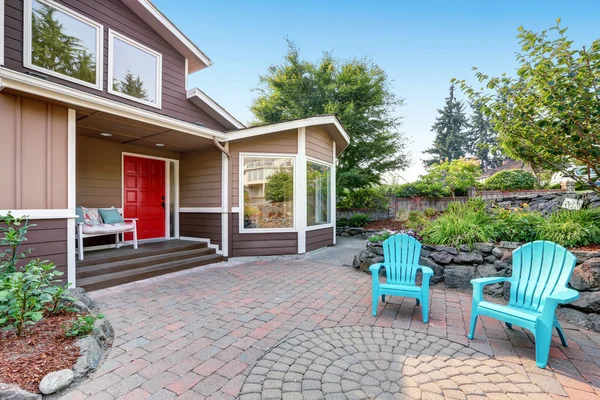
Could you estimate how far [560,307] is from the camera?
3064 millimetres

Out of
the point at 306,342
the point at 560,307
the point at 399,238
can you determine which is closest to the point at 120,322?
the point at 306,342

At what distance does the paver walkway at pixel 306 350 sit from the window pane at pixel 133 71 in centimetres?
371

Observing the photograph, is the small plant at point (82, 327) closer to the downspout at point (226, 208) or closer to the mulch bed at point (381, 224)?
the downspout at point (226, 208)

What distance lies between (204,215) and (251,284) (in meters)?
2.61

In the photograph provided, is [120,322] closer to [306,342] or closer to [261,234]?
[306,342]

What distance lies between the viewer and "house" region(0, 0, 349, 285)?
3494 mm

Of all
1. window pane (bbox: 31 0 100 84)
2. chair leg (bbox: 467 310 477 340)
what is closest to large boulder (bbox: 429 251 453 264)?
chair leg (bbox: 467 310 477 340)

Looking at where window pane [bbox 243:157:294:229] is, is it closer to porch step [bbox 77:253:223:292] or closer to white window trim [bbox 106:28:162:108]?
porch step [bbox 77:253:223:292]

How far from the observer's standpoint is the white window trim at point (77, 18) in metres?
3.94

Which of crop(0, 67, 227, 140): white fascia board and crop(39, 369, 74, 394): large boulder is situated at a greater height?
crop(0, 67, 227, 140): white fascia board

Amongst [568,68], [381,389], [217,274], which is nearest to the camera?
[381,389]

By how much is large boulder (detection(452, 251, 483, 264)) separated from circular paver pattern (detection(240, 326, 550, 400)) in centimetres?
194

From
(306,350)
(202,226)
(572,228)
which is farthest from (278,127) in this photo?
(572,228)

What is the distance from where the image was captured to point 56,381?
179 centimetres
